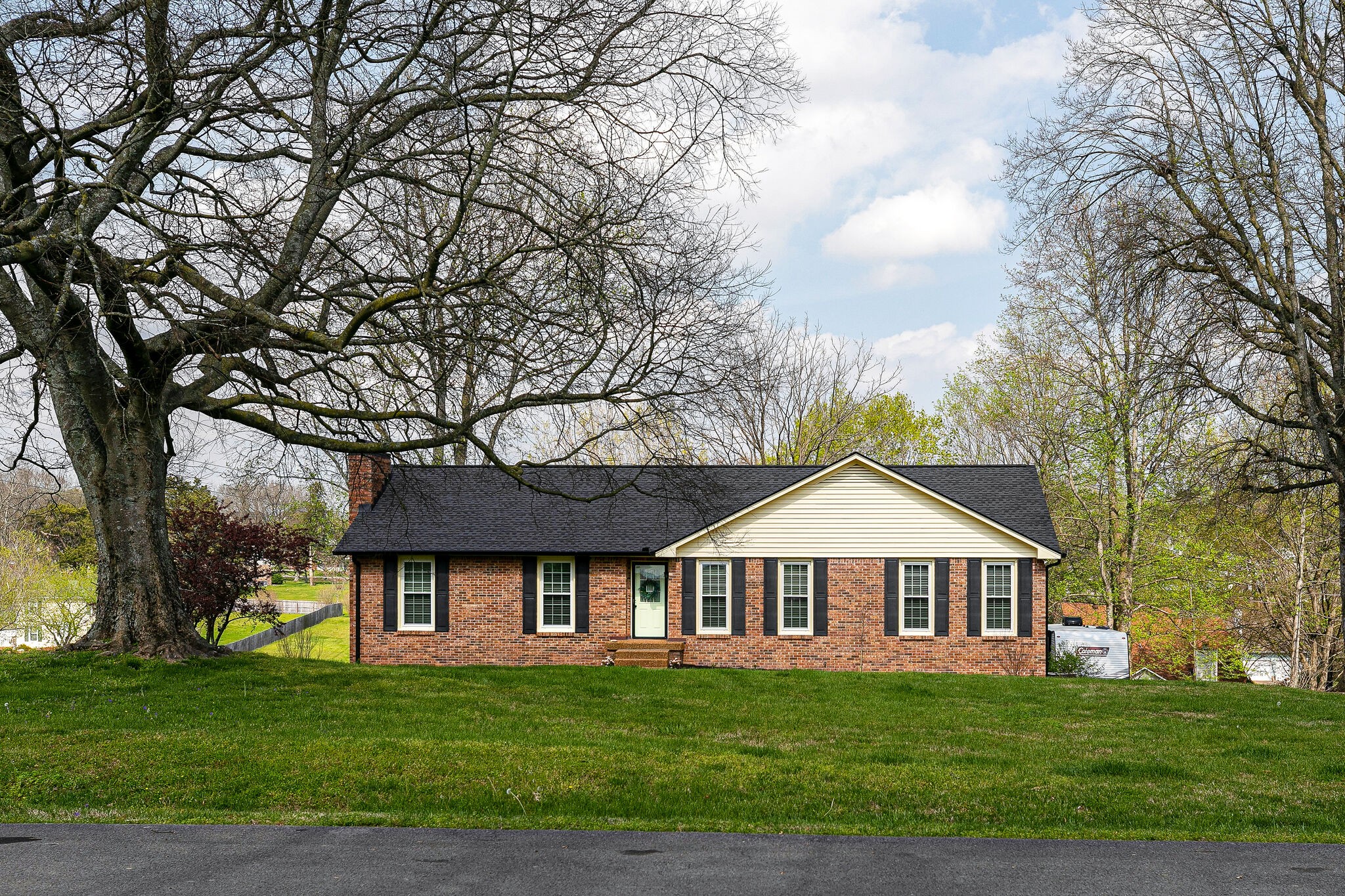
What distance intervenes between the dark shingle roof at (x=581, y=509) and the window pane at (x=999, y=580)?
95 cm

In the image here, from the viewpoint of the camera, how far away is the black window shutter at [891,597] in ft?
82.5

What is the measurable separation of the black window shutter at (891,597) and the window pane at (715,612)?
3.74 metres

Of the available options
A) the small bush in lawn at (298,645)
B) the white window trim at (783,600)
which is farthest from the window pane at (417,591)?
the white window trim at (783,600)

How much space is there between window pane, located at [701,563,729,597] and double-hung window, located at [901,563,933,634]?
4208 millimetres

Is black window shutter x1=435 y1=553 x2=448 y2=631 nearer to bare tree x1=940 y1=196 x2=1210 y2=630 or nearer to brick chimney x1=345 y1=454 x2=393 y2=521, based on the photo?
brick chimney x1=345 y1=454 x2=393 y2=521

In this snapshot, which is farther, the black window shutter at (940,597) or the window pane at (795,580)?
the window pane at (795,580)

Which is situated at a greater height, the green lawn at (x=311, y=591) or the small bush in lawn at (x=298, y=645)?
the small bush in lawn at (x=298, y=645)

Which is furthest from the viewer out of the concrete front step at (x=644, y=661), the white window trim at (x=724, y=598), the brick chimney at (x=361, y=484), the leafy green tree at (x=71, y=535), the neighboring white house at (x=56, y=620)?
the leafy green tree at (x=71, y=535)

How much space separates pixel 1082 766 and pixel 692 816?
4877mm

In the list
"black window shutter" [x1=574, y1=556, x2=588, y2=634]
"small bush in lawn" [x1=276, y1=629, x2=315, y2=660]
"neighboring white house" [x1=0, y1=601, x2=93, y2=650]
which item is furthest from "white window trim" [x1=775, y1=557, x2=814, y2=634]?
"neighboring white house" [x1=0, y1=601, x2=93, y2=650]

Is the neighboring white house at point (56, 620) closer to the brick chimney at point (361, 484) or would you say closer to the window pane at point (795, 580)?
the brick chimney at point (361, 484)

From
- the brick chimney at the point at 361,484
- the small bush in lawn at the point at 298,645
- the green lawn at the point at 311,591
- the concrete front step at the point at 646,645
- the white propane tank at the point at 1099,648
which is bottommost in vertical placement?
the green lawn at the point at 311,591

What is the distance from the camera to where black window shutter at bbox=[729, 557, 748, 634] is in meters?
25.6

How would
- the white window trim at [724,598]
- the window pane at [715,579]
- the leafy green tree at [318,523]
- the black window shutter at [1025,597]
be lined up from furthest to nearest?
the window pane at [715,579]
the white window trim at [724,598]
the black window shutter at [1025,597]
the leafy green tree at [318,523]
